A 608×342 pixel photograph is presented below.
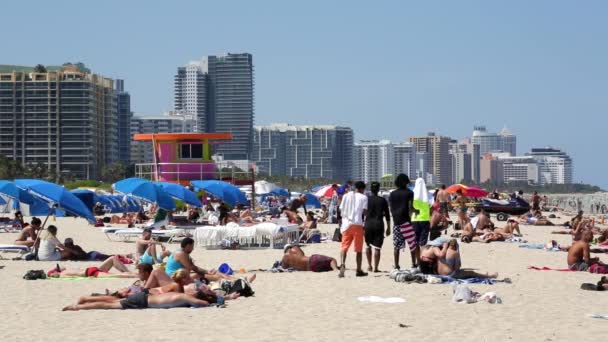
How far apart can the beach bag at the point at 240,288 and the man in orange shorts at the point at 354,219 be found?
2287 mm

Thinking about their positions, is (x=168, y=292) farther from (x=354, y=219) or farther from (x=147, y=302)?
(x=354, y=219)

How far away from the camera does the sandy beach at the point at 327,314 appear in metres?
9.02

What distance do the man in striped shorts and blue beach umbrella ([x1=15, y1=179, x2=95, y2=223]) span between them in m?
5.89

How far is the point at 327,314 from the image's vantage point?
1040 centimetres

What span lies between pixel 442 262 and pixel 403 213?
1.06m

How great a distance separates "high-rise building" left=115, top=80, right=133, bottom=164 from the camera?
6959 inches

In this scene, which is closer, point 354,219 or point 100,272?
point 354,219

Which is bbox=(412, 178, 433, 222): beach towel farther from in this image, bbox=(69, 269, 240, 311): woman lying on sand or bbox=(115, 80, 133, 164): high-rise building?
bbox=(115, 80, 133, 164): high-rise building

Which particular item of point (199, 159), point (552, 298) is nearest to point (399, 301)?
point (552, 298)

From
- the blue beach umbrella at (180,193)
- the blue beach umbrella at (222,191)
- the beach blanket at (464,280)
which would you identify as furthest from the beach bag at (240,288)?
the blue beach umbrella at (222,191)

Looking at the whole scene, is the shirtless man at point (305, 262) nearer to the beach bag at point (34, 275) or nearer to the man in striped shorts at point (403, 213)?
the man in striped shorts at point (403, 213)

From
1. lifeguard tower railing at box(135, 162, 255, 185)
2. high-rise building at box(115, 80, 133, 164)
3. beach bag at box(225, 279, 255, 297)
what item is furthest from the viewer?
high-rise building at box(115, 80, 133, 164)

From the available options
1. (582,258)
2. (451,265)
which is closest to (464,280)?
(451,265)

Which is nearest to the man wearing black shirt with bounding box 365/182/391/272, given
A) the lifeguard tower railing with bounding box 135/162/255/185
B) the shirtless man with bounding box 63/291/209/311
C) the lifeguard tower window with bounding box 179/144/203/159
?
the shirtless man with bounding box 63/291/209/311
